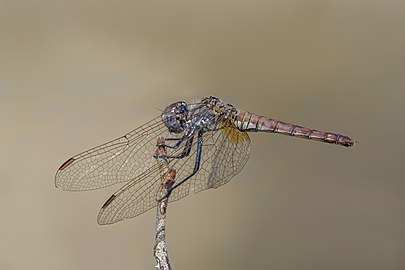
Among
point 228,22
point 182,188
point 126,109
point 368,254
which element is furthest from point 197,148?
point 368,254

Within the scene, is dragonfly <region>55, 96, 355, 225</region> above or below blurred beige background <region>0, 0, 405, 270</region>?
below

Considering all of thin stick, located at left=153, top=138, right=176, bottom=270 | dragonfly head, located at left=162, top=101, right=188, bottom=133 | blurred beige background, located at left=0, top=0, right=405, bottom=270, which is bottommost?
thin stick, located at left=153, top=138, right=176, bottom=270

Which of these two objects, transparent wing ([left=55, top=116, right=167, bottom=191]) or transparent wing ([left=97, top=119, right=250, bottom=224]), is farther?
transparent wing ([left=55, top=116, right=167, bottom=191])

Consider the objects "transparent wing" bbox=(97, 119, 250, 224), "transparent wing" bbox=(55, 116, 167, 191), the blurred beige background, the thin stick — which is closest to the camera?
the thin stick

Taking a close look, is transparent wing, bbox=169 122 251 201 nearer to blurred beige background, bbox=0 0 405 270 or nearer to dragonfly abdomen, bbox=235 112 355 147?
dragonfly abdomen, bbox=235 112 355 147

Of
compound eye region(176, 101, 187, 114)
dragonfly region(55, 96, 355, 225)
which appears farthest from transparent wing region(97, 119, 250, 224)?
compound eye region(176, 101, 187, 114)

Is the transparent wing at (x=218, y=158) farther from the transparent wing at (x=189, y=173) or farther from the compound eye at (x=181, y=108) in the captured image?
the compound eye at (x=181, y=108)

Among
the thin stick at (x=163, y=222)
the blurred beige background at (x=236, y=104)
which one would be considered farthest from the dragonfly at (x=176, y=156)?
the blurred beige background at (x=236, y=104)

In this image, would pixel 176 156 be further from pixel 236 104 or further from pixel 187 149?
pixel 236 104
